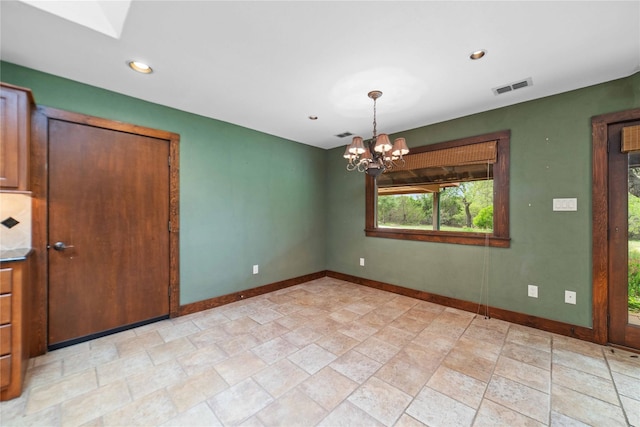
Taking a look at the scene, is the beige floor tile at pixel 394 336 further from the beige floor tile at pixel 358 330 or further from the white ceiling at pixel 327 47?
the white ceiling at pixel 327 47

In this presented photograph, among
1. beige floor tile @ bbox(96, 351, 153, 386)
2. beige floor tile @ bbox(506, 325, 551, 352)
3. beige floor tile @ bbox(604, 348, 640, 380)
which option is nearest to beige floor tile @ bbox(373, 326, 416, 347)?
beige floor tile @ bbox(506, 325, 551, 352)

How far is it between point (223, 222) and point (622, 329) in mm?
→ 4404

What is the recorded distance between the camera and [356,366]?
2062mm

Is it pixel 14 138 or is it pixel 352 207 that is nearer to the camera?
pixel 14 138

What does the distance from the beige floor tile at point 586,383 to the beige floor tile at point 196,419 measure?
2443 mm

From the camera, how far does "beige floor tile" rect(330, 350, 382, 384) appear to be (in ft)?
6.39

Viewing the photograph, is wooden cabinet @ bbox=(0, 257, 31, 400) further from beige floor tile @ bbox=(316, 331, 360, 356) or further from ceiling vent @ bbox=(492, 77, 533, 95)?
ceiling vent @ bbox=(492, 77, 533, 95)

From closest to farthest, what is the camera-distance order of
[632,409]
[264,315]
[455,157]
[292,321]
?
[632,409], [292,321], [264,315], [455,157]

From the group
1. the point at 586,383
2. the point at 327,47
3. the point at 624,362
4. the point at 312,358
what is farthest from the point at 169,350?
the point at 624,362

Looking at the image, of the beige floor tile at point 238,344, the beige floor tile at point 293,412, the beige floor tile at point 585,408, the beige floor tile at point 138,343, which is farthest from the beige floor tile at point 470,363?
the beige floor tile at point 138,343

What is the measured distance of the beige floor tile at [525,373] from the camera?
1.84m

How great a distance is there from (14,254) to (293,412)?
231 cm

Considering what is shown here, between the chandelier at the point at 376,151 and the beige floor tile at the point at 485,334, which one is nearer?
the chandelier at the point at 376,151

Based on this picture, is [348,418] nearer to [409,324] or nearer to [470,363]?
[470,363]
